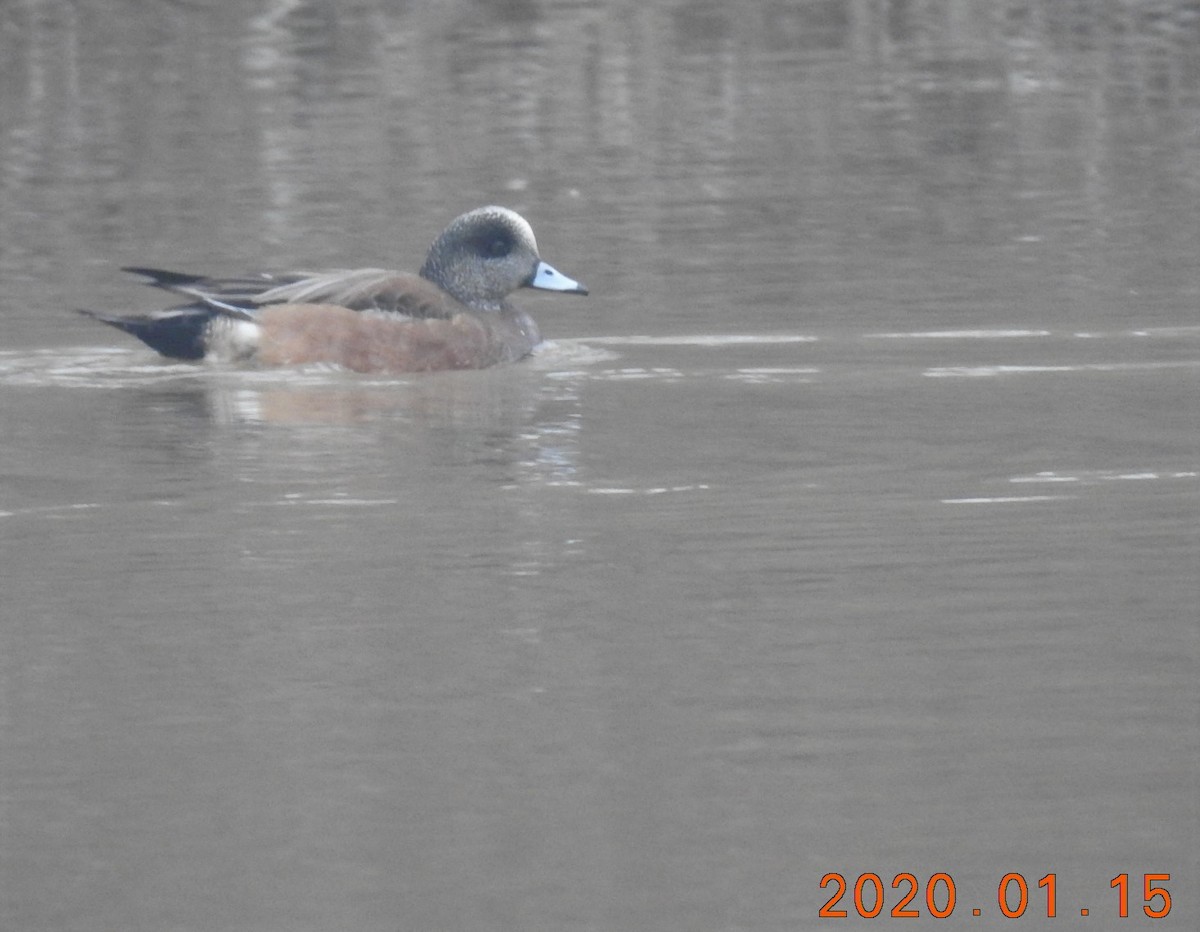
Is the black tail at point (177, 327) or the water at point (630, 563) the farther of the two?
the black tail at point (177, 327)

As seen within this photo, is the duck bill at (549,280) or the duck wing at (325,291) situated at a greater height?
the duck wing at (325,291)

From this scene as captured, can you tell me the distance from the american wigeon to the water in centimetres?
13

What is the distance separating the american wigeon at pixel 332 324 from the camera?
10828 mm

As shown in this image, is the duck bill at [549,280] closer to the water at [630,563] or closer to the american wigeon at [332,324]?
the water at [630,563]

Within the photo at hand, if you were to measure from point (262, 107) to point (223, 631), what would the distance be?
14.5m

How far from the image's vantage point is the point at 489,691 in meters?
5.71

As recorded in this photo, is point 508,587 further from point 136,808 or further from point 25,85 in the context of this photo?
point 25,85

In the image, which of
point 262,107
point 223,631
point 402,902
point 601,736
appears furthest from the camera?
point 262,107

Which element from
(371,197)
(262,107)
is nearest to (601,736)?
(371,197)

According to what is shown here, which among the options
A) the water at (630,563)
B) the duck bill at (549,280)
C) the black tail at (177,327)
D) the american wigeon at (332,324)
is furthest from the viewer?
the duck bill at (549,280)

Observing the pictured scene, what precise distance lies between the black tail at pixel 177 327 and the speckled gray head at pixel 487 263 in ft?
3.84

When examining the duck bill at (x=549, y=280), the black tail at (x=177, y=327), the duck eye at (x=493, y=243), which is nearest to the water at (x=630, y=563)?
the black tail at (x=177, y=327)

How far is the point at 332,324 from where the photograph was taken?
10797mm

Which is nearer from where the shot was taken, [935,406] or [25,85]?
[935,406]
